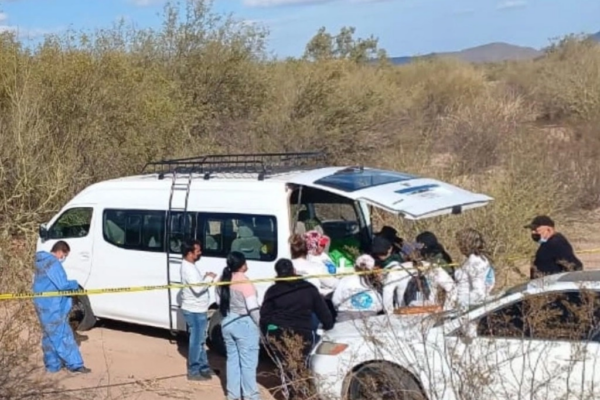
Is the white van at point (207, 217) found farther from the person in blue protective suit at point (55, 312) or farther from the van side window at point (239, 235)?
the person in blue protective suit at point (55, 312)

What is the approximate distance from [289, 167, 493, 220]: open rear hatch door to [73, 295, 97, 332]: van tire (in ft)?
11.0

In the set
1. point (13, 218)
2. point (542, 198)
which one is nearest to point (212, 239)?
point (13, 218)

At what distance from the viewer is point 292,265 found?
845 cm

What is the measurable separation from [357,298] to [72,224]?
14.5 feet

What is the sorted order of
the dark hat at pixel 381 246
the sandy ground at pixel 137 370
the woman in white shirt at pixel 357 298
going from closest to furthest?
the woman in white shirt at pixel 357 298, the sandy ground at pixel 137 370, the dark hat at pixel 381 246

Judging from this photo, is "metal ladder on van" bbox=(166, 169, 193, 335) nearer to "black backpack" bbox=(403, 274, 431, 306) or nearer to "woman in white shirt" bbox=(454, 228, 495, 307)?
"black backpack" bbox=(403, 274, 431, 306)

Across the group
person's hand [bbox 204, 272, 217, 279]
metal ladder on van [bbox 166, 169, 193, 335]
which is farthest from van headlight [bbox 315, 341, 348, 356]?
metal ladder on van [bbox 166, 169, 193, 335]

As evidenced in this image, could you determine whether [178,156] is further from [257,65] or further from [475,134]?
[475,134]

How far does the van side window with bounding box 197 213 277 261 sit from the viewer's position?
9641 mm

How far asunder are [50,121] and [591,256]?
10205 mm

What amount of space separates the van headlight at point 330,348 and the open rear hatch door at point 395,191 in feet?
4.73

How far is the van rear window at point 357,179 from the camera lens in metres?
9.36

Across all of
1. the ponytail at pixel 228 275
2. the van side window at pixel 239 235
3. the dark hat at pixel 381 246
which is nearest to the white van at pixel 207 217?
the van side window at pixel 239 235

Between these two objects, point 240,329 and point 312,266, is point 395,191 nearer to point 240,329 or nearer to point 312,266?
point 312,266
